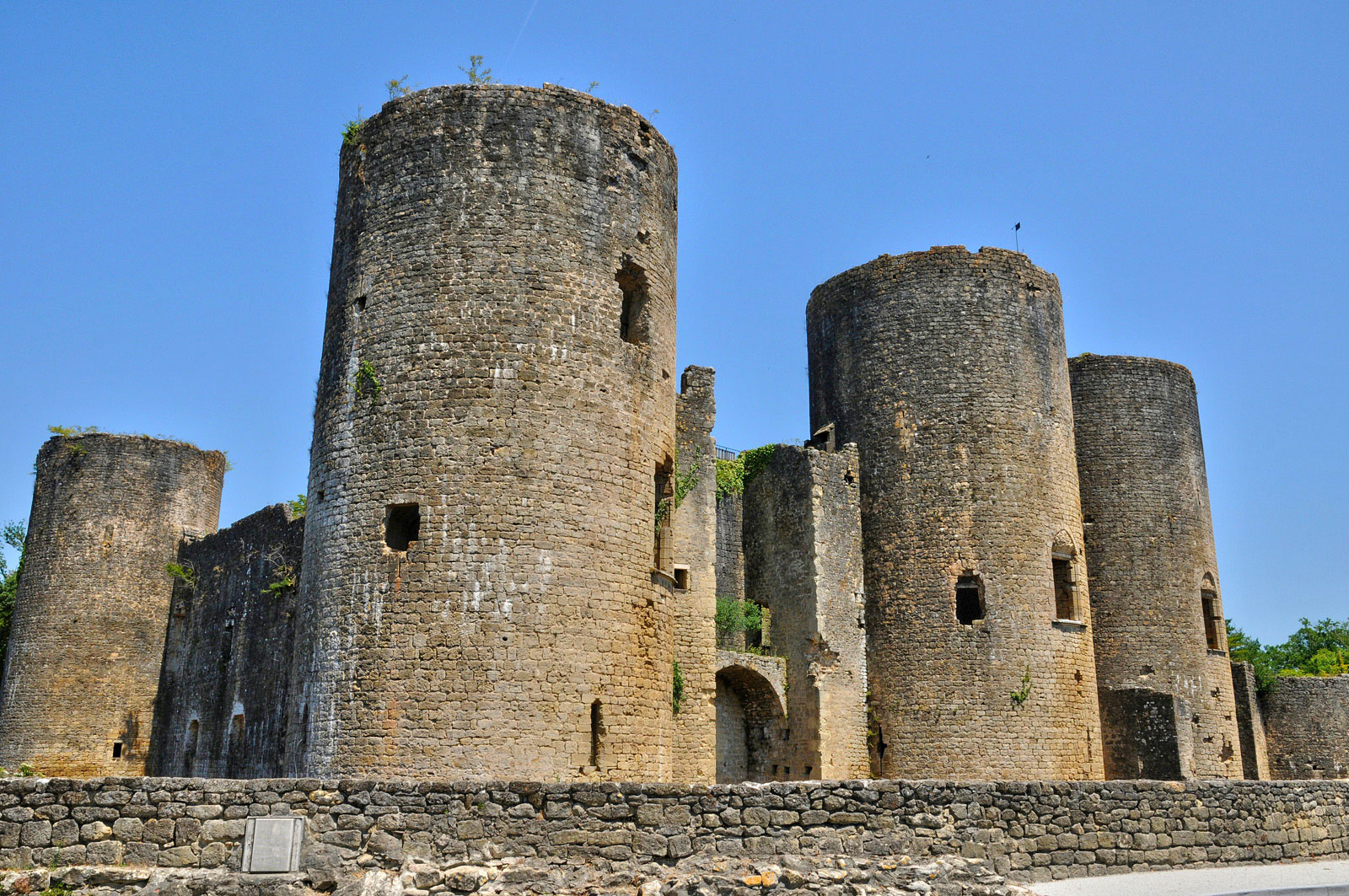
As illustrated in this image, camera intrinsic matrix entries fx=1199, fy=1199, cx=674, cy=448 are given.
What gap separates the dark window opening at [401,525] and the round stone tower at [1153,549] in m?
15.6

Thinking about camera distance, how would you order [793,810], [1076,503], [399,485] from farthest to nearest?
[1076,503], [399,485], [793,810]

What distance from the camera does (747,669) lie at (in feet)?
72.3

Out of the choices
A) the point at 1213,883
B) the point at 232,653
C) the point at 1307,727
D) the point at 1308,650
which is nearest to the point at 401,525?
the point at 1213,883

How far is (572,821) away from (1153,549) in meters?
19.7

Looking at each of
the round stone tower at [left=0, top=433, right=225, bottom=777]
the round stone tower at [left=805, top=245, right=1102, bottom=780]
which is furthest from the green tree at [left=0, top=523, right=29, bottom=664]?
the round stone tower at [left=805, top=245, right=1102, bottom=780]

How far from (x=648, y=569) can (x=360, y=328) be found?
15.6 feet

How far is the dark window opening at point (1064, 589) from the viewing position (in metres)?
23.1

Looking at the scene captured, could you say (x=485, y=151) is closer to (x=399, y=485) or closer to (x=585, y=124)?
(x=585, y=124)

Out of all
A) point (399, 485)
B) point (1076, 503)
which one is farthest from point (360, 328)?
point (1076, 503)

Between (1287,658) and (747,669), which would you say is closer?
(747,669)

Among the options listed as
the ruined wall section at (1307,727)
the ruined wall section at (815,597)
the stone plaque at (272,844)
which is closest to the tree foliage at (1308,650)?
the ruined wall section at (1307,727)

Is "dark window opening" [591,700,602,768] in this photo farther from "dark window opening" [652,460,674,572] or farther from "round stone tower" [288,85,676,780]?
"dark window opening" [652,460,674,572]

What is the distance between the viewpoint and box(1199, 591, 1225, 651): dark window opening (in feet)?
87.3

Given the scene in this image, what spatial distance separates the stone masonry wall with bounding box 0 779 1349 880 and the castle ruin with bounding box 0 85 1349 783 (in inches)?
149
